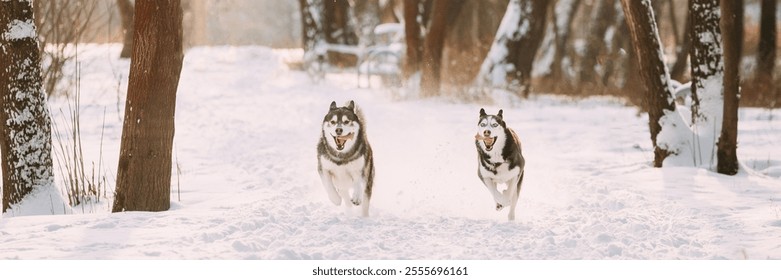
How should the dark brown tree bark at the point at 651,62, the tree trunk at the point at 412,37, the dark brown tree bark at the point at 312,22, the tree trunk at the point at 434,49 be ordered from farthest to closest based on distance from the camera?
the dark brown tree bark at the point at 312,22
the tree trunk at the point at 412,37
the tree trunk at the point at 434,49
the dark brown tree bark at the point at 651,62

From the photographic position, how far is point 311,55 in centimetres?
2820

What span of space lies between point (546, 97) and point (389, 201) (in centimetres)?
1371

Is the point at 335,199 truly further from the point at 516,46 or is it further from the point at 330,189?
the point at 516,46

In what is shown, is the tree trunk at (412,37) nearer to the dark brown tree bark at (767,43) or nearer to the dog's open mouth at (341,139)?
the dark brown tree bark at (767,43)

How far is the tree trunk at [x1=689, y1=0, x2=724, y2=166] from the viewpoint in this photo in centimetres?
1024

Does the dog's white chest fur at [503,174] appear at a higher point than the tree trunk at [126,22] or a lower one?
lower

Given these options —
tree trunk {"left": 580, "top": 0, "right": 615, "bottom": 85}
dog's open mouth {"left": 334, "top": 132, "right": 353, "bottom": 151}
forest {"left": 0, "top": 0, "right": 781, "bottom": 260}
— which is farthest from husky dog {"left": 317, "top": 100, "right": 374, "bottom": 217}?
tree trunk {"left": 580, "top": 0, "right": 615, "bottom": 85}

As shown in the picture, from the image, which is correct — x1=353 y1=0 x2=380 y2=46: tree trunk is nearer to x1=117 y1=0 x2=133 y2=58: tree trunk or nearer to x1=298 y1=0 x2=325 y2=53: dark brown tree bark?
x1=298 y1=0 x2=325 y2=53: dark brown tree bark

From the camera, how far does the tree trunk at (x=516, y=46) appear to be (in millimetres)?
19750

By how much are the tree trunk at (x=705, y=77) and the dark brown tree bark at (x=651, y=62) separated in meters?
0.37

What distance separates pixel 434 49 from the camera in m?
20.6

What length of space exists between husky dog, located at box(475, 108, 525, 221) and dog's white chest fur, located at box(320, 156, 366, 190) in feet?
3.59

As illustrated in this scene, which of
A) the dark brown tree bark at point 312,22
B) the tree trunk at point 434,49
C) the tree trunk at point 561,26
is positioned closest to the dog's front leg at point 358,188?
the tree trunk at point 434,49

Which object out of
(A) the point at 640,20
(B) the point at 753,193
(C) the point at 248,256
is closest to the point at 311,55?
(A) the point at 640,20
